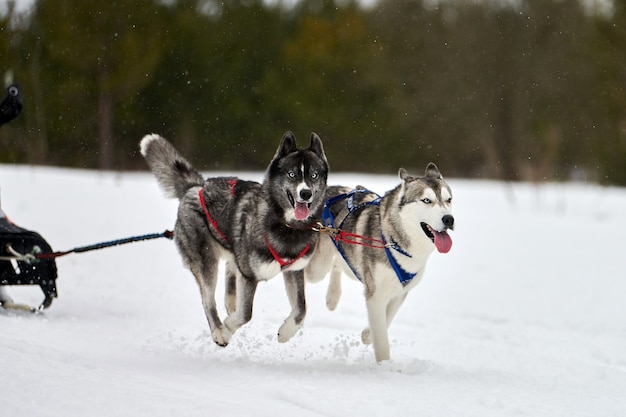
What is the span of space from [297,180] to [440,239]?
3.17 feet

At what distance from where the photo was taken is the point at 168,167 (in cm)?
588

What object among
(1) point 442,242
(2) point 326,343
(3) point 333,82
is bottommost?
(2) point 326,343

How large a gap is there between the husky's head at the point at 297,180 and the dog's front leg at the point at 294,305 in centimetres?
46

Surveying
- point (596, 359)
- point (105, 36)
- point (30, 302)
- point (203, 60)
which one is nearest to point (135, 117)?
point (203, 60)

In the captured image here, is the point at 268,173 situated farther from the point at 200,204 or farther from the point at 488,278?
the point at 488,278

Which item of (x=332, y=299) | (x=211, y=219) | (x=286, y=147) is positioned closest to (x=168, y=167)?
(x=211, y=219)

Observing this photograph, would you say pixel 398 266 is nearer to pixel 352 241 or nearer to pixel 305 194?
pixel 352 241

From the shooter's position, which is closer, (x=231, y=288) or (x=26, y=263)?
(x=231, y=288)

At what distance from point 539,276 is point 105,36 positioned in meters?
14.0

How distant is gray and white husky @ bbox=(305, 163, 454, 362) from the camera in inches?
194

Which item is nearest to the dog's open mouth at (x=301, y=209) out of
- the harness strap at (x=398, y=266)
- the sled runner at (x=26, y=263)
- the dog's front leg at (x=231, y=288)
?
the harness strap at (x=398, y=266)

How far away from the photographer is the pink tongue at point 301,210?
4922mm

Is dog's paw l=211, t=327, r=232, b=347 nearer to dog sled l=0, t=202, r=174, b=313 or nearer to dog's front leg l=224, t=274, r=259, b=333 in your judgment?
dog's front leg l=224, t=274, r=259, b=333

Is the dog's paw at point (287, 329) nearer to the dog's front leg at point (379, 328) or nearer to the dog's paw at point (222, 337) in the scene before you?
the dog's paw at point (222, 337)
